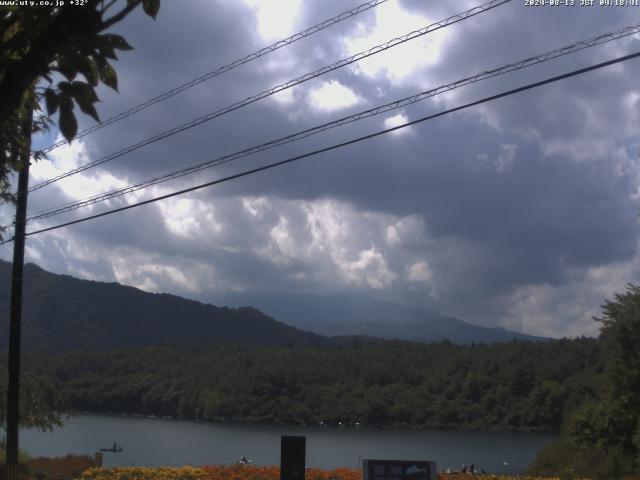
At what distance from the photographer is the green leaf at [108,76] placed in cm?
450

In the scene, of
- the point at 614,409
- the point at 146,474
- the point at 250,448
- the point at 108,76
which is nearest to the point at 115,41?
the point at 108,76

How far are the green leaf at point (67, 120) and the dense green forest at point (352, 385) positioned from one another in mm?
79865

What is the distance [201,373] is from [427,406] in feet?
117

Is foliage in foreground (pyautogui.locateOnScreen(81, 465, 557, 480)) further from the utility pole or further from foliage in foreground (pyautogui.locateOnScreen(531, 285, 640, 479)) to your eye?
foliage in foreground (pyautogui.locateOnScreen(531, 285, 640, 479))

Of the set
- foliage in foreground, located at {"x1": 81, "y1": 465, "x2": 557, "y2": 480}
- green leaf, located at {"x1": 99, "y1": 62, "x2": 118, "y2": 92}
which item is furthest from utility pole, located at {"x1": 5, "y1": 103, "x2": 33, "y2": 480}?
green leaf, located at {"x1": 99, "y1": 62, "x2": 118, "y2": 92}

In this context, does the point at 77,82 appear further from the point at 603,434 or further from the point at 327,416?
the point at 327,416

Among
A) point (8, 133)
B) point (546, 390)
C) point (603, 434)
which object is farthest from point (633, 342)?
point (546, 390)

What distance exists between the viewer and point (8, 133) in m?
8.38

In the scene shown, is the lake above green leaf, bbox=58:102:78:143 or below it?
below

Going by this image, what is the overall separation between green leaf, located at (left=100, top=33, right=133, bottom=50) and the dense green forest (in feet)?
262

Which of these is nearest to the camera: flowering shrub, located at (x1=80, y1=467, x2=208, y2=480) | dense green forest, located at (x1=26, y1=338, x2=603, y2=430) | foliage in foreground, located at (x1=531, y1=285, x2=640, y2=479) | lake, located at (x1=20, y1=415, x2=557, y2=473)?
flowering shrub, located at (x1=80, y1=467, x2=208, y2=480)

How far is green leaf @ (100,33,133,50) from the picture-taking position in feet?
14.2

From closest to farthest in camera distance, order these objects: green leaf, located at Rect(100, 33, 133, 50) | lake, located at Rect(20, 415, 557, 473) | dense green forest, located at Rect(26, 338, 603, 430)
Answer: green leaf, located at Rect(100, 33, 133, 50) < lake, located at Rect(20, 415, 557, 473) < dense green forest, located at Rect(26, 338, 603, 430)

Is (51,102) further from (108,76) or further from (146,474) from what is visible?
(146,474)
